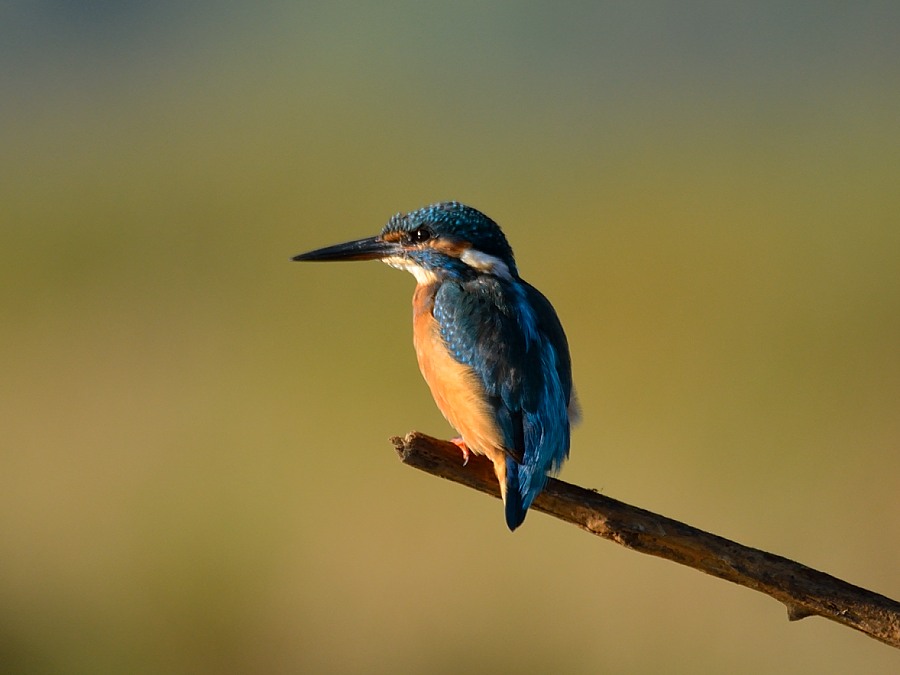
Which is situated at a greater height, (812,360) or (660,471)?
(812,360)

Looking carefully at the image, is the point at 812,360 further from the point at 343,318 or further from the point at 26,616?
the point at 26,616

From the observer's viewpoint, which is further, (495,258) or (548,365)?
(495,258)

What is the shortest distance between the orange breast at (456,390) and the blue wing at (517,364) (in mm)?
Result: 14

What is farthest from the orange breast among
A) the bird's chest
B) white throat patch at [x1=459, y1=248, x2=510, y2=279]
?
white throat patch at [x1=459, y1=248, x2=510, y2=279]

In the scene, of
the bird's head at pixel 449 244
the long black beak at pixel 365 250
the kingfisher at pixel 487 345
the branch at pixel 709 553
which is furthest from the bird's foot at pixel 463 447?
the long black beak at pixel 365 250

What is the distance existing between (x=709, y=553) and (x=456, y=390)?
1.78ft

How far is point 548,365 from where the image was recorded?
77.9 inches

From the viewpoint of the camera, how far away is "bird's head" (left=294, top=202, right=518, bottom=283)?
87.7 inches

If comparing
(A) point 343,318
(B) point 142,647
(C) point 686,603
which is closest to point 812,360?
(C) point 686,603

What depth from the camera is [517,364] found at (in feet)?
6.37

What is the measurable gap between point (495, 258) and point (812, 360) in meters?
2.35

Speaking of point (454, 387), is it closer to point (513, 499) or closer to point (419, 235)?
point (513, 499)

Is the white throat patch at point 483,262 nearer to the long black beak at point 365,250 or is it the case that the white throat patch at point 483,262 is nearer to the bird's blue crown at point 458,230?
the bird's blue crown at point 458,230

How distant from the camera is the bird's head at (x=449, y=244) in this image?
7.30 ft
